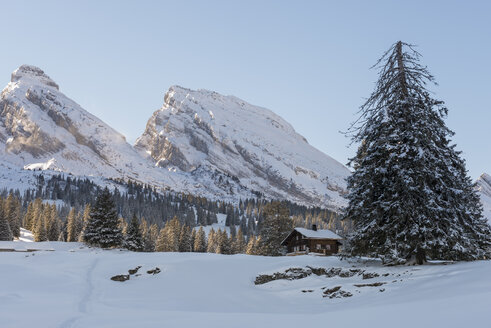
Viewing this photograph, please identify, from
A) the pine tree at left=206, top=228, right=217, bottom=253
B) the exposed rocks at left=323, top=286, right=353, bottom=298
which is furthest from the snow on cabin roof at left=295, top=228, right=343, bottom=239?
the pine tree at left=206, top=228, right=217, bottom=253

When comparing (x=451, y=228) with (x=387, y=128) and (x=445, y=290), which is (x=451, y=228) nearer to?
(x=387, y=128)

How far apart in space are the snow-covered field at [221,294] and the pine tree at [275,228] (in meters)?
23.7

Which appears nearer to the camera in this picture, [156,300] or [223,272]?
[156,300]

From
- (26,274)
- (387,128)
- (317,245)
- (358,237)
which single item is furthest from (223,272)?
(317,245)

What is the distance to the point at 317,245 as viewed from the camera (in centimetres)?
6116

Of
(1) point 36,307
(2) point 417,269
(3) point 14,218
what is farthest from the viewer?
(3) point 14,218

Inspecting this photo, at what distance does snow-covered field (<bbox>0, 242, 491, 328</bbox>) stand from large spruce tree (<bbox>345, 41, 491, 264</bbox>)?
4.91 ft

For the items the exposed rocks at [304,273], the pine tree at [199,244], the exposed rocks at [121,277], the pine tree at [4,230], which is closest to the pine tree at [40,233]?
the pine tree at [4,230]

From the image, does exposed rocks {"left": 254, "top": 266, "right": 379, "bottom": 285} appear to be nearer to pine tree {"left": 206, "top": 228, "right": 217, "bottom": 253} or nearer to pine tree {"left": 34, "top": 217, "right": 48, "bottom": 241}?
pine tree {"left": 34, "top": 217, "right": 48, "bottom": 241}

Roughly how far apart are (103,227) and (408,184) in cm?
4522

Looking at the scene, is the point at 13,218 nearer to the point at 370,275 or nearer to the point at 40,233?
the point at 40,233

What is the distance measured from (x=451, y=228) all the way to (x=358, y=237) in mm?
5011

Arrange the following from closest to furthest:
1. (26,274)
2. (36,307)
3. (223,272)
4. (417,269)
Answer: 1. (36,307)
2. (417,269)
3. (26,274)
4. (223,272)

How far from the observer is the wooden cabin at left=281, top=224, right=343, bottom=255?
59.4 metres
